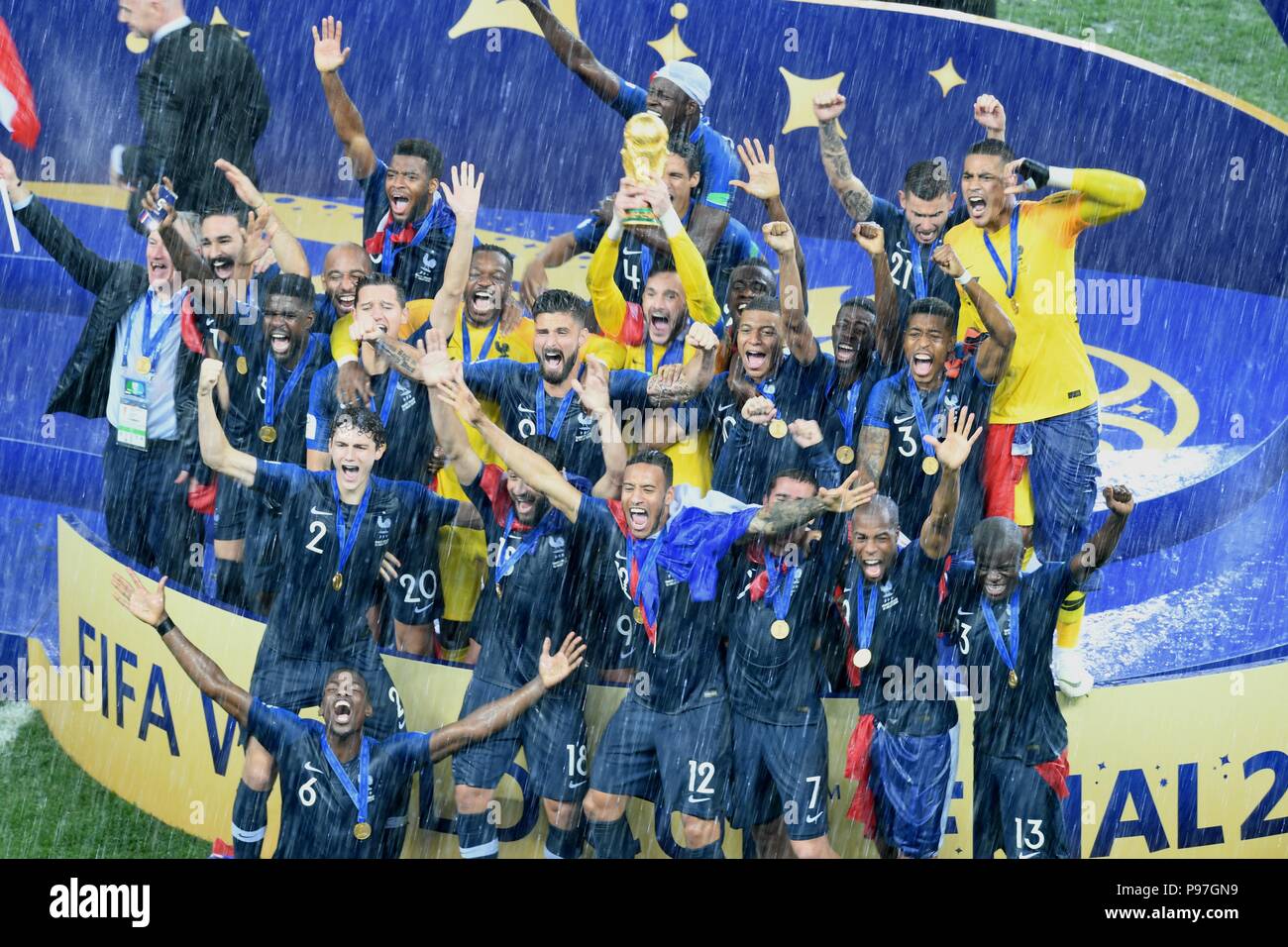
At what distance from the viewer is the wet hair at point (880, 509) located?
7.61 metres

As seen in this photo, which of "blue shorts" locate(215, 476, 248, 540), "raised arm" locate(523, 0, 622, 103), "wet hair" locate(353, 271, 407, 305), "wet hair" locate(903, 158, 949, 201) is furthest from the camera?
"raised arm" locate(523, 0, 622, 103)

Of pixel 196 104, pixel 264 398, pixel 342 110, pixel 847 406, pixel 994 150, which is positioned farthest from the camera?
pixel 196 104

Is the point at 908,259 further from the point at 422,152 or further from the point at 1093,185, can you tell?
the point at 422,152

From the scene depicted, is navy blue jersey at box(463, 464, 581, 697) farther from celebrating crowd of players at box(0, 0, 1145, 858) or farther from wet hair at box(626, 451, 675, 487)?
wet hair at box(626, 451, 675, 487)

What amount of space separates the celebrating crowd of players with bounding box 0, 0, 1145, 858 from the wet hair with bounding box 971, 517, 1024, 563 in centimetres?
1

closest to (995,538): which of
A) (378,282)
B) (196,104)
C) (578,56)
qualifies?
(378,282)

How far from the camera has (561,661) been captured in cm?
776

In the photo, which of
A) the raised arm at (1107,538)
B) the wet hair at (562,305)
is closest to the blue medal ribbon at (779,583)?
the raised arm at (1107,538)

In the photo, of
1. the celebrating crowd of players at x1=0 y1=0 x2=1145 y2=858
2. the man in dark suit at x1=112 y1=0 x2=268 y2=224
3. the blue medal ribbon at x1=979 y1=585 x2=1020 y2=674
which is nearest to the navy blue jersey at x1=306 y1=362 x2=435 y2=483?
the celebrating crowd of players at x1=0 y1=0 x2=1145 y2=858

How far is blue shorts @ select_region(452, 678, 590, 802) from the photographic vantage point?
7.84 meters

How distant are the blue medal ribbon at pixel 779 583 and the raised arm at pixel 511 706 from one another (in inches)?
30.4

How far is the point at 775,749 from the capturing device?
7.68m

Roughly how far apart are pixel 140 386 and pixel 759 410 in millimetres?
2856
